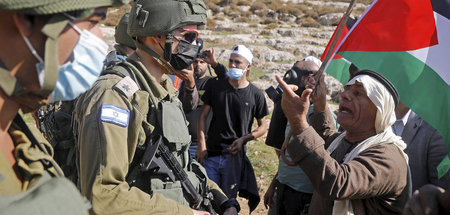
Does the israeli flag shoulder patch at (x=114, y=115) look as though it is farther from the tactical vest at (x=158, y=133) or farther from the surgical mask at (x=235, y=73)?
the surgical mask at (x=235, y=73)

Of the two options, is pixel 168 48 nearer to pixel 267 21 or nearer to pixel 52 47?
pixel 52 47

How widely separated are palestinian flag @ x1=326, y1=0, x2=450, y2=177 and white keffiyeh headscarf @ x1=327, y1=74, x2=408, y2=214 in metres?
0.39

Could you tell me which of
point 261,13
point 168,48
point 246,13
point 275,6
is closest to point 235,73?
point 168,48

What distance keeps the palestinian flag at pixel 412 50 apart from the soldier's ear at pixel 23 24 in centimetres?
287

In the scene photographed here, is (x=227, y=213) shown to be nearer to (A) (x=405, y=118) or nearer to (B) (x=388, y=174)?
(B) (x=388, y=174)

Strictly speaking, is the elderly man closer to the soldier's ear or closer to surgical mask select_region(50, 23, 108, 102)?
surgical mask select_region(50, 23, 108, 102)

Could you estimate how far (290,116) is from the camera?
2.85m

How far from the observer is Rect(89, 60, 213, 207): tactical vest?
2568 mm

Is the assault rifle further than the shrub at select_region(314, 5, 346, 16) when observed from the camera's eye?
No

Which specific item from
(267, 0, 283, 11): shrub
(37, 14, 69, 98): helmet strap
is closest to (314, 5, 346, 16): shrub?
(267, 0, 283, 11): shrub

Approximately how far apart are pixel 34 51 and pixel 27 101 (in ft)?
0.67

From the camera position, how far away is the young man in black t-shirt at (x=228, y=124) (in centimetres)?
529

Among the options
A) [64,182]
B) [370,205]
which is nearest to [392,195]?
[370,205]

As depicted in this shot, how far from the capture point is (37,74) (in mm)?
1459
